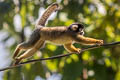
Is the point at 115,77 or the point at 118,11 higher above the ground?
the point at 118,11

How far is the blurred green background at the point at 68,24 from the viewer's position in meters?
8.16

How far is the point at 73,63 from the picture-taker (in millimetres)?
8117

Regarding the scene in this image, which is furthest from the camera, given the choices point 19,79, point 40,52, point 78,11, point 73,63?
point 78,11

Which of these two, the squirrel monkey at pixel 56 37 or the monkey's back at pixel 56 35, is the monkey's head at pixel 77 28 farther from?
the monkey's back at pixel 56 35

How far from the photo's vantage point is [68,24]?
326 inches

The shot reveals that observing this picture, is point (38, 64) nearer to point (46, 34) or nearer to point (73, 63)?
point (73, 63)

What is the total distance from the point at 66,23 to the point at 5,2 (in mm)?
1312

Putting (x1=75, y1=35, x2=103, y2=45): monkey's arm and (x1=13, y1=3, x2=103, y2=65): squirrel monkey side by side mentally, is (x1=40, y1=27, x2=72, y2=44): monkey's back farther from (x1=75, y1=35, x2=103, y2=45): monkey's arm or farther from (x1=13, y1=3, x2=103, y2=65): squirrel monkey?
(x1=75, y1=35, x2=103, y2=45): monkey's arm

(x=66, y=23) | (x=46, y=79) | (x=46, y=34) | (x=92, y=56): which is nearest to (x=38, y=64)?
(x=46, y=79)

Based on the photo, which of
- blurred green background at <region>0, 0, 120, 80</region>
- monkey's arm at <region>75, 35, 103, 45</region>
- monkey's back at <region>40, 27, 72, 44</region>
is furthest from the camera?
blurred green background at <region>0, 0, 120, 80</region>

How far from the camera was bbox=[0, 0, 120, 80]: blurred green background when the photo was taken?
26.8 ft

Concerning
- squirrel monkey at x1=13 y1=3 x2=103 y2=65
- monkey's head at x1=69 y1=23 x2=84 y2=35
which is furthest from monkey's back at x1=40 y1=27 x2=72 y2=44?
monkey's head at x1=69 y1=23 x2=84 y2=35

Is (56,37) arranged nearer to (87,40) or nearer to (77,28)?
(77,28)

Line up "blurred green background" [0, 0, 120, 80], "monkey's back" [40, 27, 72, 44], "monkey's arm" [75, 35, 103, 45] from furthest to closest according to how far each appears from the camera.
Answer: "blurred green background" [0, 0, 120, 80]
"monkey's back" [40, 27, 72, 44]
"monkey's arm" [75, 35, 103, 45]
